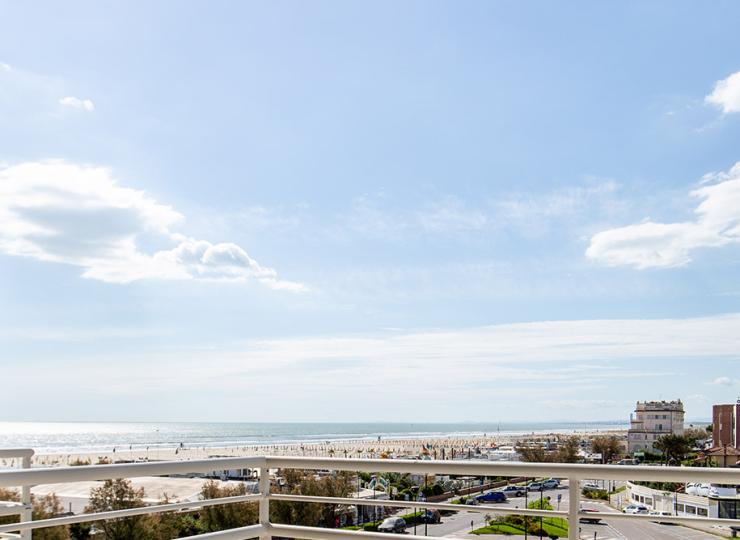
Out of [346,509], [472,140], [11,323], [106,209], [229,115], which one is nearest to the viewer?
[346,509]

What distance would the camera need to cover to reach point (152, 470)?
256 cm

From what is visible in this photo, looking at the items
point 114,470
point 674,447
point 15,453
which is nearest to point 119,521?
point 15,453

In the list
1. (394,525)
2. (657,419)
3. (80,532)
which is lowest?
(657,419)

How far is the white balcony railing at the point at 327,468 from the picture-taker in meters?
2.25

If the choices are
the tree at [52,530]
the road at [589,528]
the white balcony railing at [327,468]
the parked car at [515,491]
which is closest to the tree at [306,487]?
the tree at [52,530]

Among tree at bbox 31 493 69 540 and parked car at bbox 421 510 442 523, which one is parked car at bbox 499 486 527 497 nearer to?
parked car at bbox 421 510 442 523

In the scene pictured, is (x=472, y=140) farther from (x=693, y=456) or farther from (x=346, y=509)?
(x=346, y=509)

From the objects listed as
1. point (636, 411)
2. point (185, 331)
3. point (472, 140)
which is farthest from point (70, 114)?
point (636, 411)

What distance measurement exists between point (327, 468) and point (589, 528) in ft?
3.18

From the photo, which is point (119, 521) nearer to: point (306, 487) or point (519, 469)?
point (519, 469)

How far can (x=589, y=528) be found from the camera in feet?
8.82

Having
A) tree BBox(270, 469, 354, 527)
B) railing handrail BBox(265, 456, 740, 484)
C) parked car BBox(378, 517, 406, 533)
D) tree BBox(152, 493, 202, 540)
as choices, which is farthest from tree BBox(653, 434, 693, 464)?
railing handrail BBox(265, 456, 740, 484)

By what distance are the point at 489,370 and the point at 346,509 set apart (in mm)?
88174

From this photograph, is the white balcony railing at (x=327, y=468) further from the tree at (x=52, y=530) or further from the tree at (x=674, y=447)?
the tree at (x=674, y=447)
